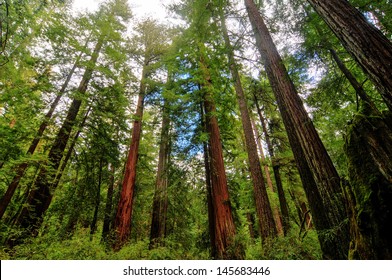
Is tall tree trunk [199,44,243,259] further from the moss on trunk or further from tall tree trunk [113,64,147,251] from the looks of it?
the moss on trunk

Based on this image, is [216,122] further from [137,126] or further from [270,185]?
[270,185]

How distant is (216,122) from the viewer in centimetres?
847

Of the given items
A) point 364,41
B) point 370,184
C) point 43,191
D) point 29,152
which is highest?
point 29,152

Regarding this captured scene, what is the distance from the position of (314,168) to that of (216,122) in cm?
519

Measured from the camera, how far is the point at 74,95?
7.32m

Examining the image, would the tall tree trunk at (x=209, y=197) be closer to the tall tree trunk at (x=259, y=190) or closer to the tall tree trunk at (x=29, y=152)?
the tall tree trunk at (x=259, y=190)

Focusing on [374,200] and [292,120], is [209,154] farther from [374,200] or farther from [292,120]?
[374,200]

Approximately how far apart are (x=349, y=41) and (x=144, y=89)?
10.1 metres

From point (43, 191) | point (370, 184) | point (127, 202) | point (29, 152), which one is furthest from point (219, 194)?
point (29, 152)

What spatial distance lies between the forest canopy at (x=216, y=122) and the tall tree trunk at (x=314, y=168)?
0.02 metres

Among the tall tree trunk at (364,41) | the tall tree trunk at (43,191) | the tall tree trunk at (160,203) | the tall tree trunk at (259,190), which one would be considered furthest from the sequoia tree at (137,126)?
the tall tree trunk at (364,41)

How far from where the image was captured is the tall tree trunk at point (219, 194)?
6316mm

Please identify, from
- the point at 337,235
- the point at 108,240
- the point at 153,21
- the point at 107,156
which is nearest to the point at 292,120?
the point at 337,235

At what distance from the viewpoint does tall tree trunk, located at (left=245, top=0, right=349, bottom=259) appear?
124 inches
